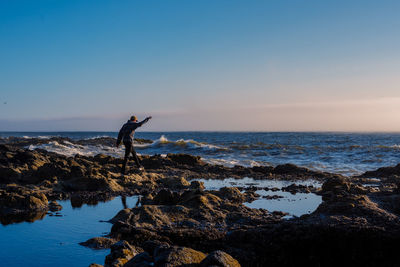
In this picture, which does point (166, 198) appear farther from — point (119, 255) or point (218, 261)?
point (218, 261)

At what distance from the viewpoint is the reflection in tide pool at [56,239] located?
4.63 metres

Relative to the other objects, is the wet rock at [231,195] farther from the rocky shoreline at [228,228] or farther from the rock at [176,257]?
the rock at [176,257]

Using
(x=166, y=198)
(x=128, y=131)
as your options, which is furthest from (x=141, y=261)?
(x=128, y=131)

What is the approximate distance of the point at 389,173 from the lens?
50.1 ft

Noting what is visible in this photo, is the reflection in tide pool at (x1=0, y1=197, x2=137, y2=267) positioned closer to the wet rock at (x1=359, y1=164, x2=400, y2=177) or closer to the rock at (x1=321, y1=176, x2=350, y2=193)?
the rock at (x1=321, y1=176, x2=350, y2=193)

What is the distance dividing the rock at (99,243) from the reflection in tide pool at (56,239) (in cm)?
11

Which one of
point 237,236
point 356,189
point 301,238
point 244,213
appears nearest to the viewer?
point 301,238

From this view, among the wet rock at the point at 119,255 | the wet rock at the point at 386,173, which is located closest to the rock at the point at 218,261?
the wet rock at the point at 119,255

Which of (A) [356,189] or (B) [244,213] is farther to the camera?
(A) [356,189]

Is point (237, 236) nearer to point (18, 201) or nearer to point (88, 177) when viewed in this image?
point (18, 201)

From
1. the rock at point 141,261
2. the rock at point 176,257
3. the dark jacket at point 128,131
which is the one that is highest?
the dark jacket at point 128,131

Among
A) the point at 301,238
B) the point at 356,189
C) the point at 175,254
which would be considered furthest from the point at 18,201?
the point at 356,189

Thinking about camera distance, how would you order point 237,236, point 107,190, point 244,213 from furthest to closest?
point 107,190, point 244,213, point 237,236

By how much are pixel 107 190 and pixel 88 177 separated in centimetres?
87
